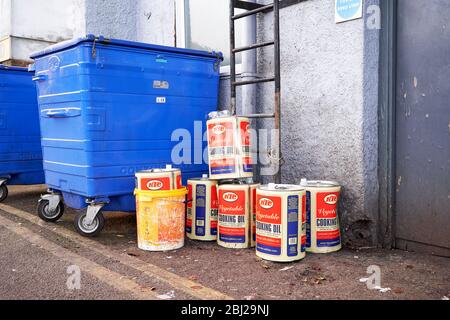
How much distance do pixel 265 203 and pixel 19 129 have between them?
13.1 feet

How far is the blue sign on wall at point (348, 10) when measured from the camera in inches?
143

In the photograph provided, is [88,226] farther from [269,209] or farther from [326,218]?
[326,218]

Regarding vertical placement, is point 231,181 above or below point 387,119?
below

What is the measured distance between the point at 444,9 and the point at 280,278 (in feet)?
7.40

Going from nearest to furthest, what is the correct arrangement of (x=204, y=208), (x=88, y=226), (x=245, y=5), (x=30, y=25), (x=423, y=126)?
(x=423, y=126) → (x=204, y=208) → (x=88, y=226) → (x=245, y=5) → (x=30, y=25)

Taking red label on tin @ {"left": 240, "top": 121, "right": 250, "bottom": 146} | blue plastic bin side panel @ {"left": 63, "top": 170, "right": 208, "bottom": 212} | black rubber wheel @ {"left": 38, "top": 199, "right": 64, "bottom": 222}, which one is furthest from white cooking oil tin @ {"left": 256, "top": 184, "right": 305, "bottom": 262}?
black rubber wheel @ {"left": 38, "top": 199, "right": 64, "bottom": 222}

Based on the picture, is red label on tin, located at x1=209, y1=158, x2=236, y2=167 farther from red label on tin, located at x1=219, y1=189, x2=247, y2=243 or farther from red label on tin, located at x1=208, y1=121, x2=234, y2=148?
red label on tin, located at x1=219, y1=189, x2=247, y2=243

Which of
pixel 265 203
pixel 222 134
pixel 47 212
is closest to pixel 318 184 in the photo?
pixel 265 203

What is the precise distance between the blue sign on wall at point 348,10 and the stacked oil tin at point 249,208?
1.14 m

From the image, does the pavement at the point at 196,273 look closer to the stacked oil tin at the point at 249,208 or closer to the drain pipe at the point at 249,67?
the stacked oil tin at the point at 249,208

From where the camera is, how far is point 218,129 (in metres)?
3.94

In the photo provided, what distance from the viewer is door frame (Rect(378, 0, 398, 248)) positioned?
12.1ft

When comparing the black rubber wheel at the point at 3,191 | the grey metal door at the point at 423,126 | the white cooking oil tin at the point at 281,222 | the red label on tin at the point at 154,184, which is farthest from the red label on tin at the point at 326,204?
the black rubber wheel at the point at 3,191
